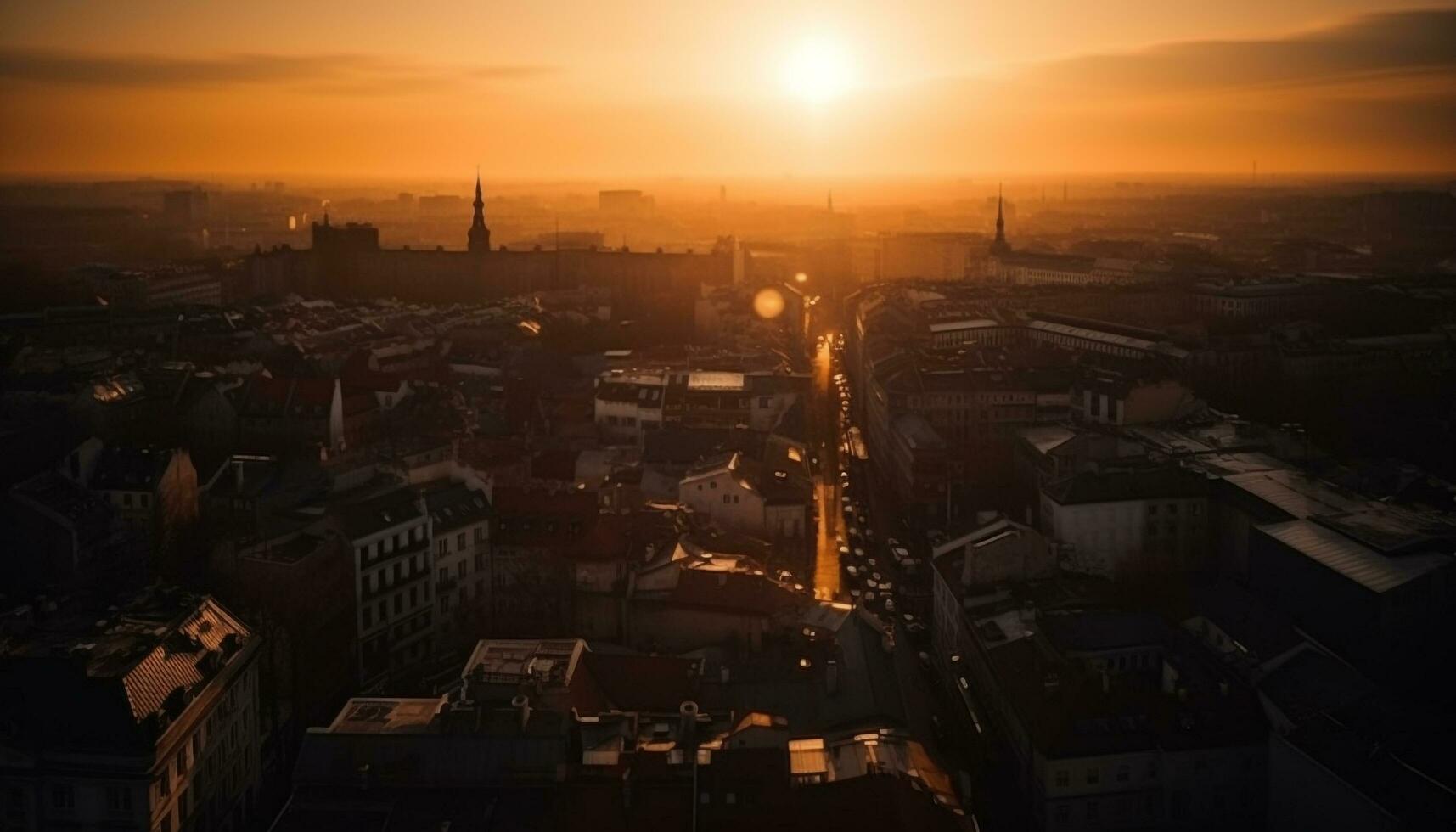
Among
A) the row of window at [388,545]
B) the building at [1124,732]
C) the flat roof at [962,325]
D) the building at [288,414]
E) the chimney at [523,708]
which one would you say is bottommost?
the building at [1124,732]

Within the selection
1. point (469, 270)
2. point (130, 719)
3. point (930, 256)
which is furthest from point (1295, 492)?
point (930, 256)

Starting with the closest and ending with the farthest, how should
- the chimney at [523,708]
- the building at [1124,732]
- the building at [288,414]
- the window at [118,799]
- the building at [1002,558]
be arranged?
the window at [118,799] → the chimney at [523,708] → the building at [1124,732] → the building at [1002,558] → the building at [288,414]

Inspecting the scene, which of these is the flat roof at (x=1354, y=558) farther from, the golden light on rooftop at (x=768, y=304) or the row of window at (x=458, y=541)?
the golden light on rooftop at (x=768, y=304)

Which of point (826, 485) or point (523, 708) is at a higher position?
Answer: point (523, 708)

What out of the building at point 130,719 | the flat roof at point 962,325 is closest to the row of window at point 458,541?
the building at point 130,719

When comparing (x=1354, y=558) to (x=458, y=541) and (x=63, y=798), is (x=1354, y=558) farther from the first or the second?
(x=63, y=798)

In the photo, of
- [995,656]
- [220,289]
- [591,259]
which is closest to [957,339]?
[591,259]
